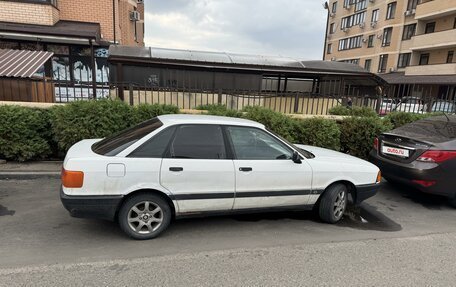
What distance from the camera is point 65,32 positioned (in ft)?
33.6

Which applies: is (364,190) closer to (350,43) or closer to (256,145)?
(256,145)

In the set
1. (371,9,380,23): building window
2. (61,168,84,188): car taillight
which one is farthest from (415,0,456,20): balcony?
(61,168,84,188): car taillight

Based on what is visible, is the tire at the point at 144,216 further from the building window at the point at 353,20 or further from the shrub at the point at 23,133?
the building window at the point at 353,20

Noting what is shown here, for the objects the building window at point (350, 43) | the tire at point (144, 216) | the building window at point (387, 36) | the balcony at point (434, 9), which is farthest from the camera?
the building window at point (350, 43)

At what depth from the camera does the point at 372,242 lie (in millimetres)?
3588

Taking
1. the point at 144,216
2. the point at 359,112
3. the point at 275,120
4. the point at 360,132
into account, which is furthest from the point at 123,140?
the point at 359,112

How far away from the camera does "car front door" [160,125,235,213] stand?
330cm

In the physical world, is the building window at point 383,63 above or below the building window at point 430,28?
below

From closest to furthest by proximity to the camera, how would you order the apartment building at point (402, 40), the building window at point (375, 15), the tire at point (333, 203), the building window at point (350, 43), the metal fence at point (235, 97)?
the tire at point (333, 203) < the metal fence at point (235, 97) < the apartment building at point (402, 40) < the building window at point (375, 15) < the building window at point (350, 43)

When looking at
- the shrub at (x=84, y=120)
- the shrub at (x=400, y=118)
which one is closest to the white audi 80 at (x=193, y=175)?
the shrub at (x=84, y=120)

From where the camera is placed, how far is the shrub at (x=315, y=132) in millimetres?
6641

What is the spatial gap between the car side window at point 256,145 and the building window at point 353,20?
1704 inches

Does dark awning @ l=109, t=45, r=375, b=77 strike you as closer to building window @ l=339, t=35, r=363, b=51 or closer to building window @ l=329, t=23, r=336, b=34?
building window @ l=339, t=35, r=363, b=51

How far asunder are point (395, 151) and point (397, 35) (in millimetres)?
35549
